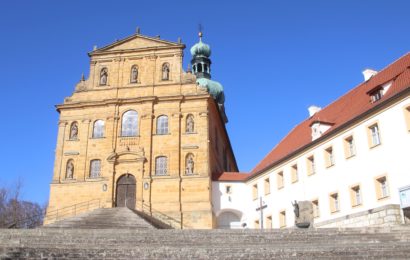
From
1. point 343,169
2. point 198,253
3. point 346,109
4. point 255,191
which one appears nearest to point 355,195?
point 343,169

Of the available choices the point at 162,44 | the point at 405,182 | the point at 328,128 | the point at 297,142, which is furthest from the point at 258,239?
the point at 162,44

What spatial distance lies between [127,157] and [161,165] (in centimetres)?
266

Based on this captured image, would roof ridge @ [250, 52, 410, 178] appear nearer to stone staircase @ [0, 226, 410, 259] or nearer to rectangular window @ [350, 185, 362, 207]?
rectangular window @ [350, 185, 362, 207]

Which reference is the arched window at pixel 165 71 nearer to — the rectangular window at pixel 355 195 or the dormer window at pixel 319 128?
the dormer window at pixel 319 128

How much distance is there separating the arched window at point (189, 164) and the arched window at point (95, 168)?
6627 millimetres

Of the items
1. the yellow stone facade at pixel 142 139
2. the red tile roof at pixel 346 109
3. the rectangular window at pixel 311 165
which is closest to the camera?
the red tile roof at pixel 346 109

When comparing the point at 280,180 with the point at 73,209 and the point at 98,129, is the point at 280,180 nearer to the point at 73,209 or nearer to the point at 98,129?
the point at 98,129

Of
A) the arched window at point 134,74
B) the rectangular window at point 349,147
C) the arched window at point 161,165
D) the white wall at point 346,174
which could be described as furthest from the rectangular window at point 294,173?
the arched window at point 134,74

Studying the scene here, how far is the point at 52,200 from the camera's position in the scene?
34844mm

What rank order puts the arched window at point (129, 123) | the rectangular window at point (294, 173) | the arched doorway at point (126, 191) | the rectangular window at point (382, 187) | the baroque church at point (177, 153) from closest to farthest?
the rectangular window at point (382, 187), the baroque church at point (177, 153), the rectangular window at point (294, 173), the arched doorway at point (126, 191), the arched window at point (129, 123)

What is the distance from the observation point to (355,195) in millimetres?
25703

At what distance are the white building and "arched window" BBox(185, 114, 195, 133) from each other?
4.16 metres

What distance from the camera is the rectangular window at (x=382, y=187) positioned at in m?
23.5

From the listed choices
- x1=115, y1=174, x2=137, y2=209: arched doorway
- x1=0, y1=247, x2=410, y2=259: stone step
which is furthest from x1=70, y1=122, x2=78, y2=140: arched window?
Result: x1=0, y1=247, x2=410, y2=259: stone step
